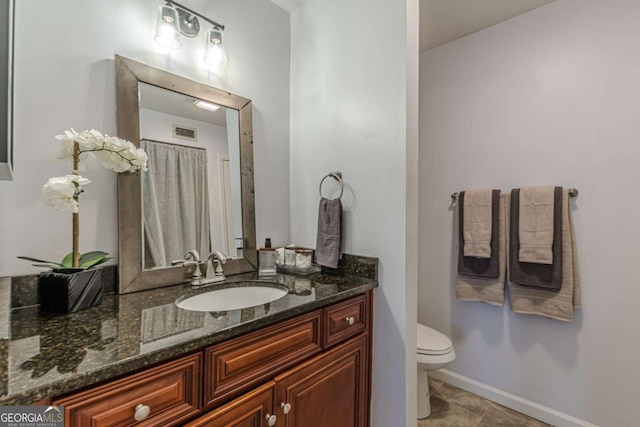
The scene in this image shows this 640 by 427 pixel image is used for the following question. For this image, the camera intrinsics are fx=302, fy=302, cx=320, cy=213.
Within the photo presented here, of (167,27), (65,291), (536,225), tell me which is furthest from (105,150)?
(536,225)

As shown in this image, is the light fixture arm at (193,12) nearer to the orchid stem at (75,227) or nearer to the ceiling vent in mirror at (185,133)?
the ceiling vent in mirror at (185,133)

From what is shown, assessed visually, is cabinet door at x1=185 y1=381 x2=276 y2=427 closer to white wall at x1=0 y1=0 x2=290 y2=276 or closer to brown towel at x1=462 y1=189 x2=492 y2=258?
white wall at x1=0 y1=0 x2=290 y2=276

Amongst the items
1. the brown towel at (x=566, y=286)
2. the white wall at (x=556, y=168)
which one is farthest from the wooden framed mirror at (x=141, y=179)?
the brown towel at (x=566, y=286)

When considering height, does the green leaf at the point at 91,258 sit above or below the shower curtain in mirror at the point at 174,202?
below

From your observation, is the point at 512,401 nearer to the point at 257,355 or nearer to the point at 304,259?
the point at 304,259

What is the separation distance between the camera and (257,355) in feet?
3.00

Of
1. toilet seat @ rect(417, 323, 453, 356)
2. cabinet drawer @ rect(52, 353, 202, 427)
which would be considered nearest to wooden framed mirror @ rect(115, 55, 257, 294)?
cabinet drawer @ rect(52, 353, 202, 427)

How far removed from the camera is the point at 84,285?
95 cm

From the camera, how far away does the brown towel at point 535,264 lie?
68.2 inches

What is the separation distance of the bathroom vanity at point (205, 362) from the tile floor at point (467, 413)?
80cm

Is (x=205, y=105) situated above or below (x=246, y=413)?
above

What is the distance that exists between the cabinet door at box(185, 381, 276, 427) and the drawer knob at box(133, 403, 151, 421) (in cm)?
12

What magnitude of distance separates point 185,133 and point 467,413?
230 centimetres

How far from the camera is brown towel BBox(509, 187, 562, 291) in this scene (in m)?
1.73
